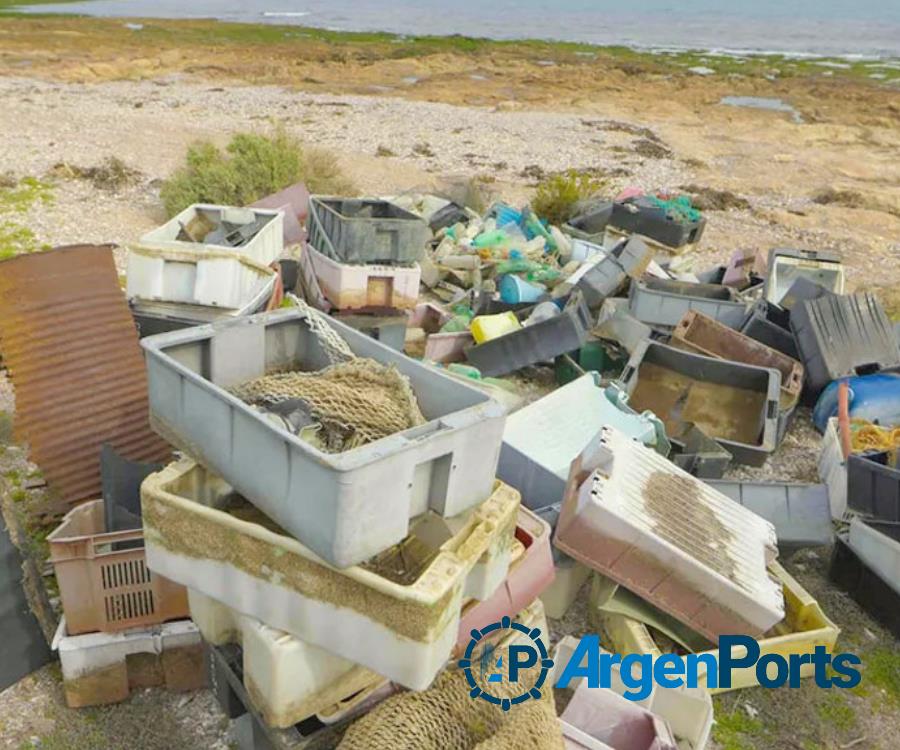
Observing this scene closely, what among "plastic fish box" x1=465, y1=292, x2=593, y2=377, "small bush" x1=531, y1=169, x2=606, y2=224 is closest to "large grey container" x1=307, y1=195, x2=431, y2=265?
"plastic fish box" x1=465, y1=292, x2=593, y2=377

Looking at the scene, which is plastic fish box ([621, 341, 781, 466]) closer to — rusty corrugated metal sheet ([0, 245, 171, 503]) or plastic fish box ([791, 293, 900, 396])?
plastic fish box ([791, 293, 900, 396])

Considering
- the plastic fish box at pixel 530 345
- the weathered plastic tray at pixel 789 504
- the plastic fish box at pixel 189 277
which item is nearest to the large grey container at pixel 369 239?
the plastic fish box at pixel 530 345

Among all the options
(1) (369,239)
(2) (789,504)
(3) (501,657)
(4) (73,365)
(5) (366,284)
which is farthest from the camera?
(1) (369,239)

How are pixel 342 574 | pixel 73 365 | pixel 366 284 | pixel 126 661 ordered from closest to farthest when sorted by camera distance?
pixel 342 574 → pixel 126 661 → pixel 73 365 → pixel 366 284

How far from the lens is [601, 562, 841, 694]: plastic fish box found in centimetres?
355

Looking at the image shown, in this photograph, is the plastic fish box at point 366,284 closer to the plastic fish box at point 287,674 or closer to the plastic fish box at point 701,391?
the plastic fish box at point 701,391

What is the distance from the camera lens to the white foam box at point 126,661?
3143mm

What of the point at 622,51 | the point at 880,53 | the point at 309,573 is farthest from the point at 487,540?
the point at 880,53

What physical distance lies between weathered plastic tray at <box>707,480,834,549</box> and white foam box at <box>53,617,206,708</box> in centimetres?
290

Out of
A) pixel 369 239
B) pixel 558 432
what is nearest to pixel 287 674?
pixel 558 432

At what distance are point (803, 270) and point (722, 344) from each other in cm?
207

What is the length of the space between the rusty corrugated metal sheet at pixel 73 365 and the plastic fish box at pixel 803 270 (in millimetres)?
5786

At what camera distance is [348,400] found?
2709mm

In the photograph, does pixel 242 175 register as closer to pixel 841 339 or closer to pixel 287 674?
pixel 841 339
